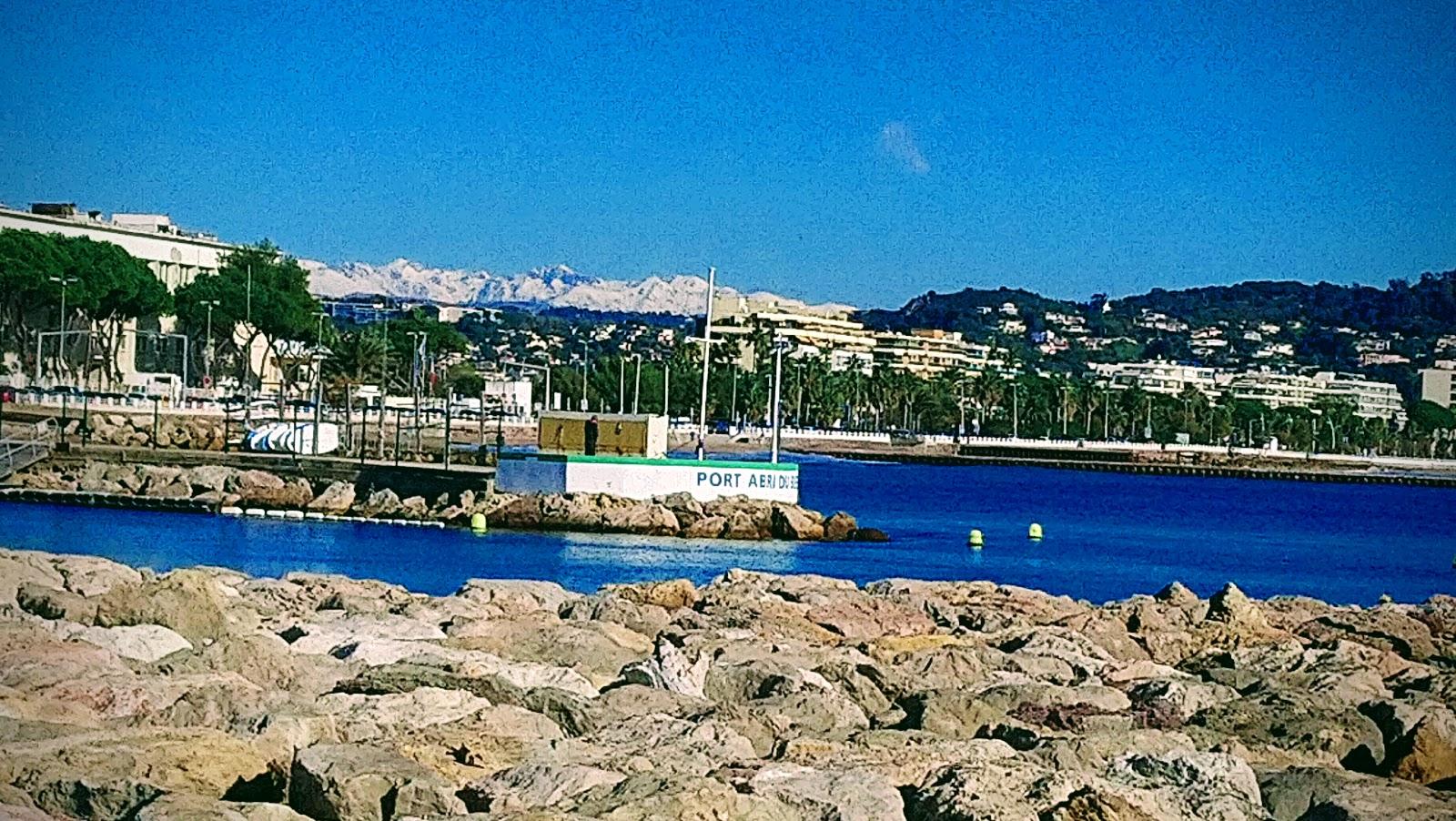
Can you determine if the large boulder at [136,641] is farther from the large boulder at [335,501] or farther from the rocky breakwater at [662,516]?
the large boulder at [335,501]

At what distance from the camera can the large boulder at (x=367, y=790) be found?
606 cm

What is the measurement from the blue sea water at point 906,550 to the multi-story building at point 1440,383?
1213 cm

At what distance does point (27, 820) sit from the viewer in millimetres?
5551

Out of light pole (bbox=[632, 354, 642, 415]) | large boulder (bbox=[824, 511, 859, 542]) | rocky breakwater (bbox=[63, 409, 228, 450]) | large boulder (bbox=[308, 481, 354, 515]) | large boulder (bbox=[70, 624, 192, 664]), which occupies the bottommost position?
large boulder (bbox=[824, 511, 859, 542])

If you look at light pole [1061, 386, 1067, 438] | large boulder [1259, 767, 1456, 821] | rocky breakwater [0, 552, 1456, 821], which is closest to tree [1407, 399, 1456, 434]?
rocky breakwater [0, 552, 1456, 821]

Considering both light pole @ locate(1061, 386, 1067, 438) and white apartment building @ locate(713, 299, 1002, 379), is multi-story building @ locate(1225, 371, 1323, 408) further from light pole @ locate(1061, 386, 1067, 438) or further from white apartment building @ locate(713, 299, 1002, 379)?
white apartment building @ locate(713, 299, 1002, 379)

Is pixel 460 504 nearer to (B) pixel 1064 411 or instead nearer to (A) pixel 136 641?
(A) pixel 136 641

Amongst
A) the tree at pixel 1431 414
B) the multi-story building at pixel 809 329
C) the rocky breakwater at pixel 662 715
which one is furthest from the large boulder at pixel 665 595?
the multi-story building at pixel 809 329

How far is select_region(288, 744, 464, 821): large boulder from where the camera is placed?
19.9ft

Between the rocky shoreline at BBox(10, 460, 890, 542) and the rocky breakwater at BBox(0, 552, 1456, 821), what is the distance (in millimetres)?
20007

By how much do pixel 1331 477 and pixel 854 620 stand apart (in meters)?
93.3

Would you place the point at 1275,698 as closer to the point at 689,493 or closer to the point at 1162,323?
the point at 689,493

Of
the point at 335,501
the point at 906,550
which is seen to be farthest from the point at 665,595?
the point at 335,501

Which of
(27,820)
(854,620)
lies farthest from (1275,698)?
(27,820)
